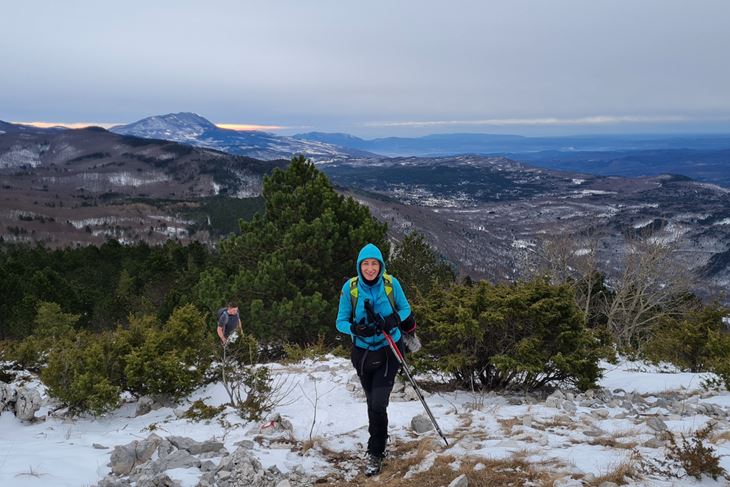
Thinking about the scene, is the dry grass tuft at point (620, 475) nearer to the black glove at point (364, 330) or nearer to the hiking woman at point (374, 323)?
the hiking woman at point (374, 323)

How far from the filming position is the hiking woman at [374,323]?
15.0 ft

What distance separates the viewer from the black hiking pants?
15.2 ft

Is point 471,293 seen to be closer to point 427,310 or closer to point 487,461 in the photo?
point 427,310

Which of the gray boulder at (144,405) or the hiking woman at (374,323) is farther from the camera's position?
the gray boulder at (144,405)

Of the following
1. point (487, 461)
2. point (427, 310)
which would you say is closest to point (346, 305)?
point (487, 461)

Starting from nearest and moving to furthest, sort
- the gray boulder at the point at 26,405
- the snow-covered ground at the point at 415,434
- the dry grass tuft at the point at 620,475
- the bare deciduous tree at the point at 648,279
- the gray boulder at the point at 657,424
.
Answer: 1. the dry grass tuft at the point at 620,475
2. the snow-covered ground at the point at 415,434
3. the gray boulder at the point at 657,424
4. the gray boulder at the point at 26,405
5. the bare deciduous tree at the point at 648,279

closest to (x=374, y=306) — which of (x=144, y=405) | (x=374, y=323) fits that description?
(x=374, y=323)

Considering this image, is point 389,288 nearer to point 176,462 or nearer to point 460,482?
point 460,482

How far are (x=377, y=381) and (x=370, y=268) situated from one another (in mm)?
1133

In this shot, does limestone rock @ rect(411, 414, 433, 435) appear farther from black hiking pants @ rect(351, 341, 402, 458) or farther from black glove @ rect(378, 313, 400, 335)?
black glove @ rect(378, 313, 400, 335)

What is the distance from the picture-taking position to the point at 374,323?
4.58 metres

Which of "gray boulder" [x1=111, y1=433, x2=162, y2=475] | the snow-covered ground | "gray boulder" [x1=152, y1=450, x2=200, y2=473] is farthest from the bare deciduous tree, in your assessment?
"gray boulder" [x1=111, y1=433, x2=162, y2=475]

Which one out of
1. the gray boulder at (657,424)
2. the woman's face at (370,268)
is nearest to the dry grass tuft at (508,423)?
the gray boulder at (657,424)

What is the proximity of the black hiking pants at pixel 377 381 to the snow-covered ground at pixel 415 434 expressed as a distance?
457 millimetres
